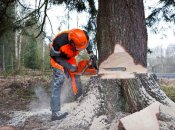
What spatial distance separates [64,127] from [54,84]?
0.71 meters

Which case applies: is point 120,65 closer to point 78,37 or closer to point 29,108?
point 78,37

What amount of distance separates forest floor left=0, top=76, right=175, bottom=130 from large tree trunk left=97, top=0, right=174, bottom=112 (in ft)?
1.32

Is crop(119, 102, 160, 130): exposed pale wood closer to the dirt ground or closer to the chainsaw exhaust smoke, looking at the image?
the dirt ground

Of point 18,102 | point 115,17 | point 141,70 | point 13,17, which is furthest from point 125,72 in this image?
point 13,17

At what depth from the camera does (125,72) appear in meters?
4.23

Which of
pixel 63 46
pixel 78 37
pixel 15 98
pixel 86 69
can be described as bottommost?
pixel 15 98

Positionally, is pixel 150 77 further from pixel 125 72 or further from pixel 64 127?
pixel 64 127

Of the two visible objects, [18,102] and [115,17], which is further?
[18,102]

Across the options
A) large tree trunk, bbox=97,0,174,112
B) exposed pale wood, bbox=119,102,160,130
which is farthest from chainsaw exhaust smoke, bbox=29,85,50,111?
exposed pale wood, bbox=119,102,160,130

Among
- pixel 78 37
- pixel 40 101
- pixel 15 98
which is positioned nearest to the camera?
pixel 78 37

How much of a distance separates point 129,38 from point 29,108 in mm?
2624

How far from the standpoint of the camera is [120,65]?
4.21m

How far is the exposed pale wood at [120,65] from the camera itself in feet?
13.8

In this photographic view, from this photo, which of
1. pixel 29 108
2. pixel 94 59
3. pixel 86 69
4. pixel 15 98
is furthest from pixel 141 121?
pixel 15 98
